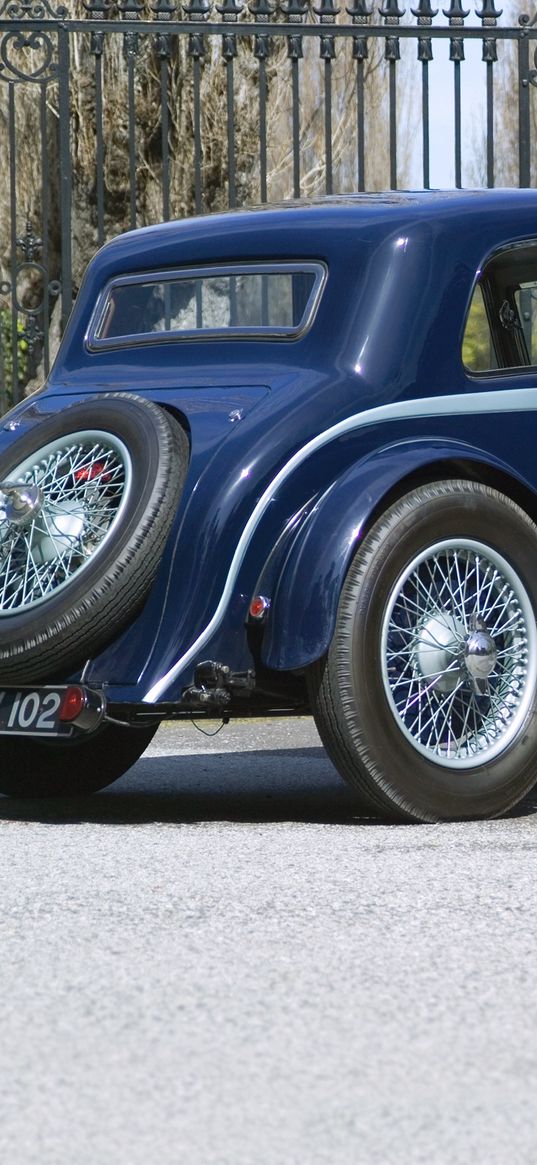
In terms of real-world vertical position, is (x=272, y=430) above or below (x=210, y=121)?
below

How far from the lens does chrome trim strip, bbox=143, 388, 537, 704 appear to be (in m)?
5.30

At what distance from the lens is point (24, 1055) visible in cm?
317

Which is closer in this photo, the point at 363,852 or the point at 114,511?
the point at 363,852

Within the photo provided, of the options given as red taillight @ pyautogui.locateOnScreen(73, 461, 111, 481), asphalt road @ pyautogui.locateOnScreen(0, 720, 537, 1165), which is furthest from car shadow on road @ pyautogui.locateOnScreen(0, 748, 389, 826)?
red taillight @ pyautogui.locateOnScreen(73, 461, 111, 481)

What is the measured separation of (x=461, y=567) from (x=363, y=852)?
103 cm

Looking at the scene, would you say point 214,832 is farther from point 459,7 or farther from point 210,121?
point 210,121

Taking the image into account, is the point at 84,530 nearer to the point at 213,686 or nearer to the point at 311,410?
the point at 213,686

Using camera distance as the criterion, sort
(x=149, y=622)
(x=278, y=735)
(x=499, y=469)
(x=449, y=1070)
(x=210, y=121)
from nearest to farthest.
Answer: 1. (x=449, y=1070)
2. (x=149, y=622)
3. (x=499, y=469)
4. (x=278, y=735)
5. (x=210, y=121)

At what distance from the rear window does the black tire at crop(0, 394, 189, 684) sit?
20.9 inches

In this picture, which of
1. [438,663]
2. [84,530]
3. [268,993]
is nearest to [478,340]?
[438,663]

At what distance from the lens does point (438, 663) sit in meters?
5.46

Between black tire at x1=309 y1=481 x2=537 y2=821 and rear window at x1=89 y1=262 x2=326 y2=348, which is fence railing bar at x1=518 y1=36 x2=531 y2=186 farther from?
black tire at x1=309 y1=481 x2=537 y2=821

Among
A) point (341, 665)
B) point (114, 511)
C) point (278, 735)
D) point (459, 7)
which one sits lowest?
point (278, 735)

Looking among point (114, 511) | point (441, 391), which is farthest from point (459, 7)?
point (114, 511)
